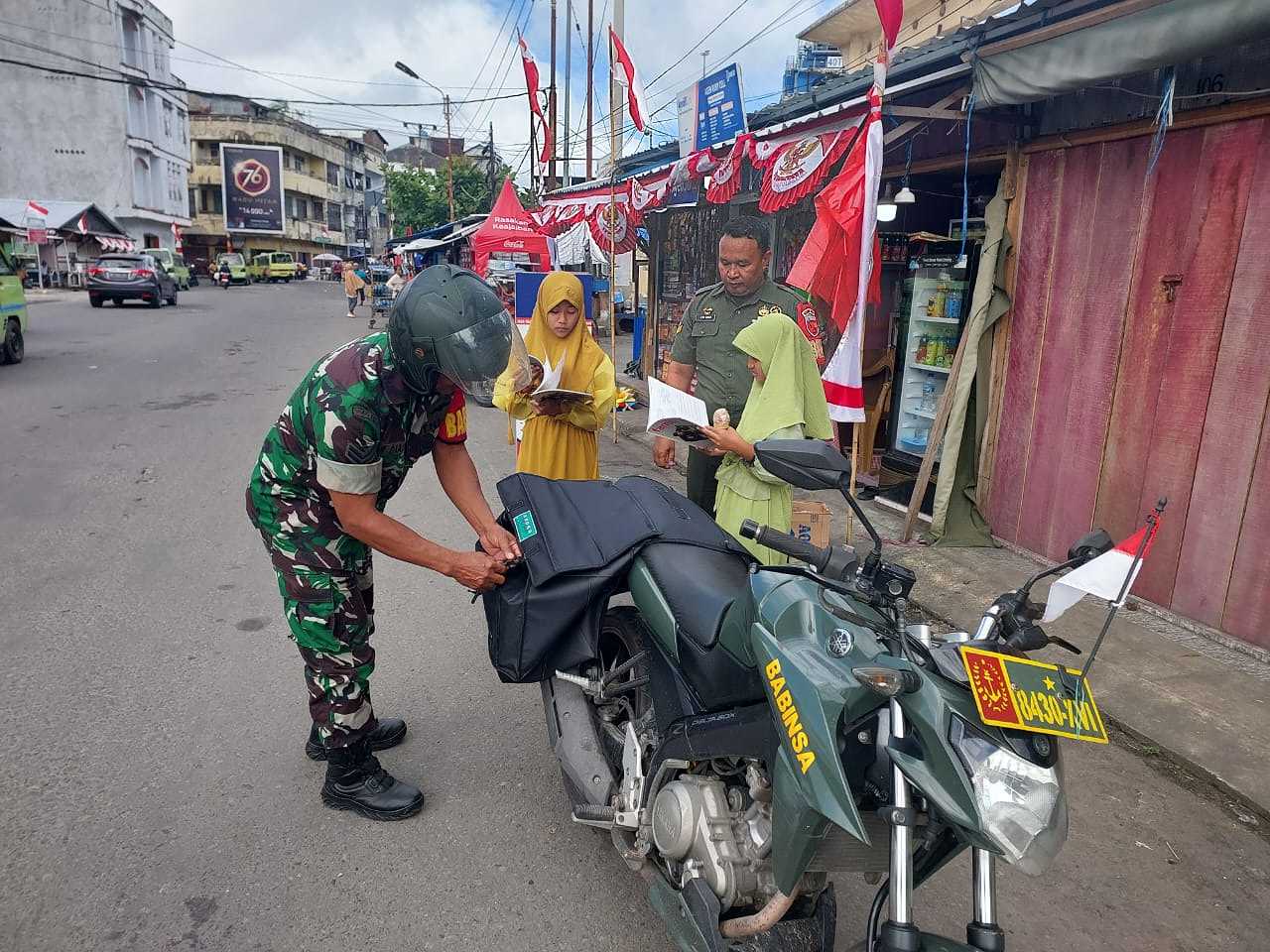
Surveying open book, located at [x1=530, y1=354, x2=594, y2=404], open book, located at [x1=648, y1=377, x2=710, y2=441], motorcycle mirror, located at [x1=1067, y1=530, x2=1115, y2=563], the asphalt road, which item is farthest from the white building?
motorcycle mirror, located at [x1=1067, y1=530, x2=1115, y2=563]

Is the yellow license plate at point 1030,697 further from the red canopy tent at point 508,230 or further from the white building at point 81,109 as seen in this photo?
the white building at point 81,109

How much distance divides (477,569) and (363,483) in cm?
40

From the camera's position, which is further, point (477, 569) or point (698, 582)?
point (477, 569)

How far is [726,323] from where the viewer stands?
143 inches

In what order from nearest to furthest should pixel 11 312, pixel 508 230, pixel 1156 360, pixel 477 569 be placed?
pixel 477 569 < pixel 1156 360 < pixel 11 312 < pixel 508 230

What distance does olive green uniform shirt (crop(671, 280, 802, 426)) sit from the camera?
358cm

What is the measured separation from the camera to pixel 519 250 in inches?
535

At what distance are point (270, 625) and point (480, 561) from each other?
6.87ft

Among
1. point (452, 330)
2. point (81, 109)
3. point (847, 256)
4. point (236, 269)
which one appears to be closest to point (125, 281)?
point (81, 109)

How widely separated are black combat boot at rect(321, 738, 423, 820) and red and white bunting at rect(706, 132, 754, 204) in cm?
510

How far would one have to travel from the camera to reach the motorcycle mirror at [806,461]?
1675 millimetres

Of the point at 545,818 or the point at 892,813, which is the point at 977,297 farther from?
the point at 892,813

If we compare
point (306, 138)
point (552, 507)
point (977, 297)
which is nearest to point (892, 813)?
point (552, 507)

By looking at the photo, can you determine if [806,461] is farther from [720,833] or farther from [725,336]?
[725,336]
